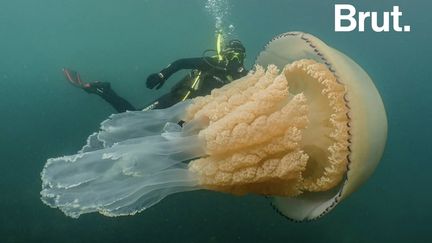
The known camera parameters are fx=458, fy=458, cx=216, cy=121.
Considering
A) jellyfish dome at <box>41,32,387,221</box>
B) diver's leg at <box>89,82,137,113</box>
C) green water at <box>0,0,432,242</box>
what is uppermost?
jellyfish dome at <box>41,32,387,221</box>

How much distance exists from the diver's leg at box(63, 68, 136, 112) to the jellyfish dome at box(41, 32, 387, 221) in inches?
184

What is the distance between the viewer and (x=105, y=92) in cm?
825

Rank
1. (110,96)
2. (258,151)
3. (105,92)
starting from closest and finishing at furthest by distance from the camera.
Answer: (258,151) < (110,96) < (105,92)

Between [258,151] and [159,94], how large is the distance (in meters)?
23.3

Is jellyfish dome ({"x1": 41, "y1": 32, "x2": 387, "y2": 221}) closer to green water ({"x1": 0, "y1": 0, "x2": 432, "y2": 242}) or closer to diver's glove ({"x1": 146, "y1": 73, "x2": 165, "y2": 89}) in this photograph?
diver's glove ({"x1": 146, "y1": 73, "x2": 165, "y2": 89})

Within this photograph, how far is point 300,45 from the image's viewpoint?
11.2ft

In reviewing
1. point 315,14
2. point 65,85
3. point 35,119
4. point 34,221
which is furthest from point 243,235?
point 315,14

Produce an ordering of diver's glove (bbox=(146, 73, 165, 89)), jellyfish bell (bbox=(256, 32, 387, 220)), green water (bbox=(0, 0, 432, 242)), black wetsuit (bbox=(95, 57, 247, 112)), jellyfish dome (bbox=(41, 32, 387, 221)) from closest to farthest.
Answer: jellyfish bell (bbox=(256, 32, 387, 220)) → jellyfish dome (bbox=(41, 32, 387, 221)) → black wetsuit (bbox=(95, 57, 247, 112)) → diver's glove (bbox=(146, 73, 165, 89)) → green water (bbox=(0, 0, 432, 242))

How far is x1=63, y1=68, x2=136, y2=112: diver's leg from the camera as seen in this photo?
798 centimetres

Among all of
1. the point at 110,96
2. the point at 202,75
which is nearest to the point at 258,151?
the point at 202,75

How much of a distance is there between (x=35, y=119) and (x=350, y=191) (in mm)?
20595

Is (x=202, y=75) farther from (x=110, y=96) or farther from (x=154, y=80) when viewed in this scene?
(x=110, y=96)

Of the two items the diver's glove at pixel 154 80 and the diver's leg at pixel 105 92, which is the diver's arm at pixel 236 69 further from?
the diver's leg at pixel 105 92

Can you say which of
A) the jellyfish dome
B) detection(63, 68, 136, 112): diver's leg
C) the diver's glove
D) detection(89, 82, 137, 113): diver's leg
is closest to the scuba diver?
the diver's glove
